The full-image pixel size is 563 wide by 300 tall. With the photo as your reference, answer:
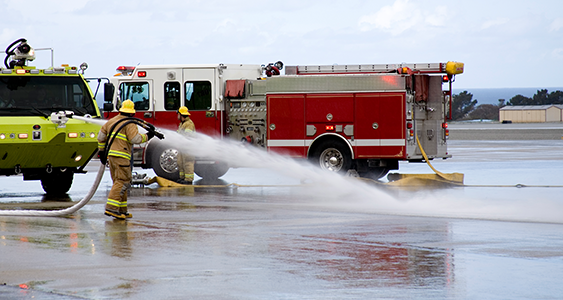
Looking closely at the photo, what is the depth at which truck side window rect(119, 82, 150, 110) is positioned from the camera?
17.7m

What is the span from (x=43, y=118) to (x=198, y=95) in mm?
5059

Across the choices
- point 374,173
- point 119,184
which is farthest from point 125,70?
point 119,184

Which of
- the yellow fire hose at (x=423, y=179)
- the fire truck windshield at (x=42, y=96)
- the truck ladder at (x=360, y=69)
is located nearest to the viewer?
the fire truck windshield at (x=42, y=96)

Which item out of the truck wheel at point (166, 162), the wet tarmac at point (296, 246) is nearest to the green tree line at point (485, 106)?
the truck wheel at point (166, 162)

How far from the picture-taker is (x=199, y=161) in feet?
57.8

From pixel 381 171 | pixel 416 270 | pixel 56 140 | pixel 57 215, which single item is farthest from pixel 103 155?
pixel 381 171

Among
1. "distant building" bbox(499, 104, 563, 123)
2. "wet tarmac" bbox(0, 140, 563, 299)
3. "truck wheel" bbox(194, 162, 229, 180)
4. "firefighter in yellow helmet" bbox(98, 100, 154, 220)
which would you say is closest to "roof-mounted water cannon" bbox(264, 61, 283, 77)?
"truck wheel" bbox(194, 162, 229, 180)

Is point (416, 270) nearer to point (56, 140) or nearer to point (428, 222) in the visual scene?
point (428, 222)

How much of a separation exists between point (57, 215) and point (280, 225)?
10.8 feet

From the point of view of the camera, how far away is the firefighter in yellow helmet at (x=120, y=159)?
1054 centimetres

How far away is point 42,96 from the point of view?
1354 centimetres

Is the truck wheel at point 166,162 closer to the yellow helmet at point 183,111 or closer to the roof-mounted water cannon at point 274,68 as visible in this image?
the yellow helmet at point 183,111

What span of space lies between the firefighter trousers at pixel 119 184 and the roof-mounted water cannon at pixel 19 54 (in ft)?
14.1

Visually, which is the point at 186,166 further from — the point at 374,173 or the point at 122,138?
the point at 122,138
